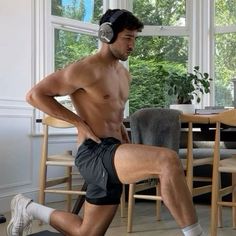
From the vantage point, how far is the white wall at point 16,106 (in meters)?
4.00

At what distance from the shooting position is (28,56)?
431 cm

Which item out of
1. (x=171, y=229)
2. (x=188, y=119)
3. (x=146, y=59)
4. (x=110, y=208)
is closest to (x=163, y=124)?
(x=188, y=119)

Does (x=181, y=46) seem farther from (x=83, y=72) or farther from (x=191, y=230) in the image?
(x=191, y=230)

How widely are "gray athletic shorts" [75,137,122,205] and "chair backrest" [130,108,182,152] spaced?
988mm

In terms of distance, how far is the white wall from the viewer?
4004 mm

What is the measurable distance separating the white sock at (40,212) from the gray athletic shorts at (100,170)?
37 centimetres

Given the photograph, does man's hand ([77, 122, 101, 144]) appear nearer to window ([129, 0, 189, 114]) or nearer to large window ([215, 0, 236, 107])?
window ([129, 0, 189, 114])

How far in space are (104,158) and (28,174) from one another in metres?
2.47

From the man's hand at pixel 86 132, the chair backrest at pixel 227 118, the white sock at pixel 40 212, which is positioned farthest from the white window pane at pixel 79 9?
the man's hand at pixel 86 132

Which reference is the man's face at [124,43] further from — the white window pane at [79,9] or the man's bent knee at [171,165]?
the white window pane at [79,9]

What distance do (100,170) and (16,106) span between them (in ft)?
7.69

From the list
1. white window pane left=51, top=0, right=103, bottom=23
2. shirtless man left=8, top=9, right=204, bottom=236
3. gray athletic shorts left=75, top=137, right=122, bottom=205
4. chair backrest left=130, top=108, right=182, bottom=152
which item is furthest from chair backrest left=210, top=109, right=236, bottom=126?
white window pane left=51, top=0, right=103, bottom=23

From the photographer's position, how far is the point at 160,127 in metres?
3.07

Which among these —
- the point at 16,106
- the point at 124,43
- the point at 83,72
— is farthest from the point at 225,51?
the point at 83,72
